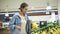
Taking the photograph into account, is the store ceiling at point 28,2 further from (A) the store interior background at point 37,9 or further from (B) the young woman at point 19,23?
(B) the young woman at point 19,23

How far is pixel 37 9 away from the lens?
385 cm

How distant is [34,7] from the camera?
3898 mm

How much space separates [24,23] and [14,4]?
5.27 ft

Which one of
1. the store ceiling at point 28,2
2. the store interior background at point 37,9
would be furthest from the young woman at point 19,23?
the store ceiling at point 28,2

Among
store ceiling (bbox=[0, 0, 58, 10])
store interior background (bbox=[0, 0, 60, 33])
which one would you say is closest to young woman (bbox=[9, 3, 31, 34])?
store interior background (bbox=[0, 0, 60, 33])

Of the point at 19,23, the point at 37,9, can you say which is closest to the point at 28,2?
the point at 37,9

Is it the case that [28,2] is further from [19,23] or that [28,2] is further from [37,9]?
[19,23]

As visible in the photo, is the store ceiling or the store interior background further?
the store ceiling

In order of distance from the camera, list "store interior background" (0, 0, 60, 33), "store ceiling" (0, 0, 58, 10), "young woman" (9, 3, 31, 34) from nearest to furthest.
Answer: "young woman" (9, 3, 31, 34) < "store interior background" (0, 0, 60, 33) < "store ceiling" (0, 0, 58, 10)

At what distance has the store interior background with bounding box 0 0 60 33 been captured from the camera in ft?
12.3

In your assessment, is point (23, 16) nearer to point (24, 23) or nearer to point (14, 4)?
point (24, 23)

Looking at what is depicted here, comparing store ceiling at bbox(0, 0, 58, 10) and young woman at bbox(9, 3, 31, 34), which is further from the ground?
store ceiling at bbox(0, 0, 58, 10)

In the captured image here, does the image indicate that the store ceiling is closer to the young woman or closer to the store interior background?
the store interior background

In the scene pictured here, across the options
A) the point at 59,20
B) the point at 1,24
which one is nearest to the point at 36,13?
the point at 59,20
